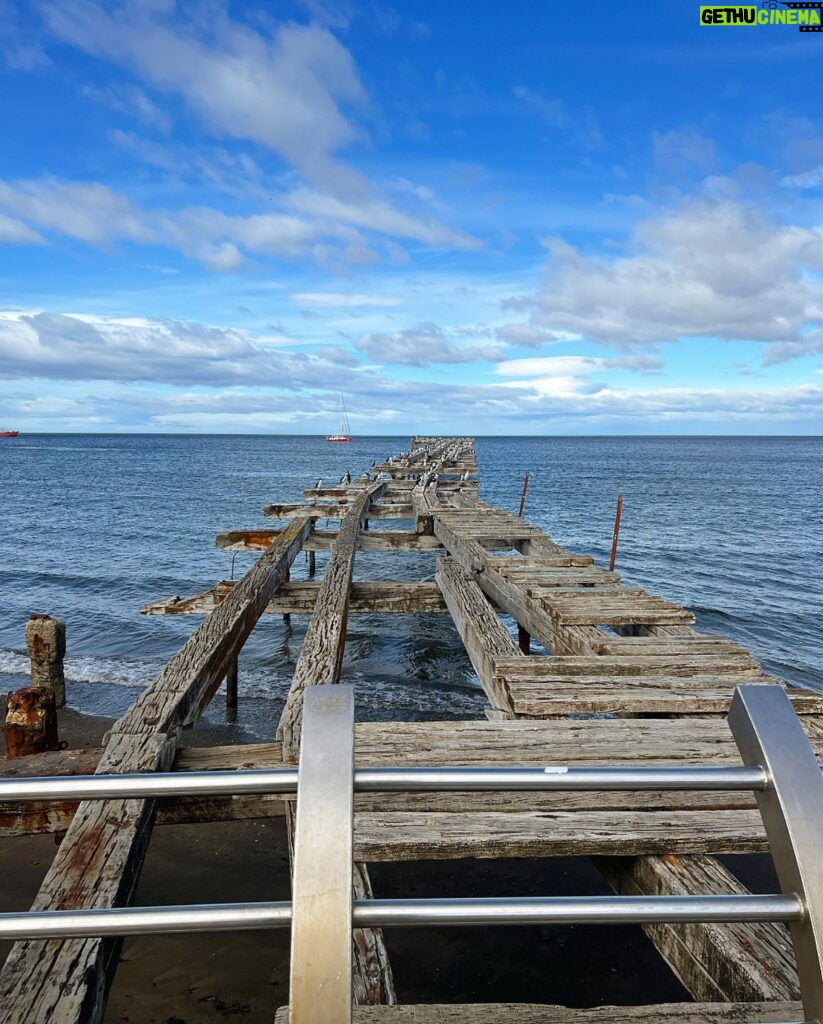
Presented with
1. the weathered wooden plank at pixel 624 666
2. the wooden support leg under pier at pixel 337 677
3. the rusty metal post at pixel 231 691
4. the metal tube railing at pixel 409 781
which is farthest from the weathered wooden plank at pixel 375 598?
the metal tube railing at pixel 409 781

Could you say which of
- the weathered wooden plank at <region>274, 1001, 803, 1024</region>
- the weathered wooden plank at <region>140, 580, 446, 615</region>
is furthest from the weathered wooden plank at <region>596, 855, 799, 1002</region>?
the weathered wooden plank at <region>140, 580, 446, 615</region>

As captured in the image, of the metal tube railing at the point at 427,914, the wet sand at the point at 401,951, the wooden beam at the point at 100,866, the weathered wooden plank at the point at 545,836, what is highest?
the metal tube railing at the point at 427,914

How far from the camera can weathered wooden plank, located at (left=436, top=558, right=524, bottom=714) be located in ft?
15.8

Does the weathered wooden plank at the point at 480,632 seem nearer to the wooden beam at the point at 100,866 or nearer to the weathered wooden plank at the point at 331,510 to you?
the wooden beam at the point at 100,866

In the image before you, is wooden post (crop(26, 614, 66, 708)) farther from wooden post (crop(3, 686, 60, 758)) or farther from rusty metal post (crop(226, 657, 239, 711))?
wooden post (crop(3, 686, 60, 758))

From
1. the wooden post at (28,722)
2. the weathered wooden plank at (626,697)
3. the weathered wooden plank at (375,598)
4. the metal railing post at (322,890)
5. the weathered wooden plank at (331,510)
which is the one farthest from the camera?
the weathered wooden plank at (331,510)

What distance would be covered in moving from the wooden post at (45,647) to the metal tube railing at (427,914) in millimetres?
8012

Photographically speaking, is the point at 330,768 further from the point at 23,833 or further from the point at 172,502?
the point at 172,502

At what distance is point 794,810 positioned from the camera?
50.9 inches

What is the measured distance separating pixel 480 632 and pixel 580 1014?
398 centimetres

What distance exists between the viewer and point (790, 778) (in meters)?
1.32

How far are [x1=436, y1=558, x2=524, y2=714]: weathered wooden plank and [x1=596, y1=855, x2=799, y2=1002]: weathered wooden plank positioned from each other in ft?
5.22

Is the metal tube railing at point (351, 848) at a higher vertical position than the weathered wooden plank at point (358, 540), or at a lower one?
higher

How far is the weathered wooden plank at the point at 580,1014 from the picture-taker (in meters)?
1.99
